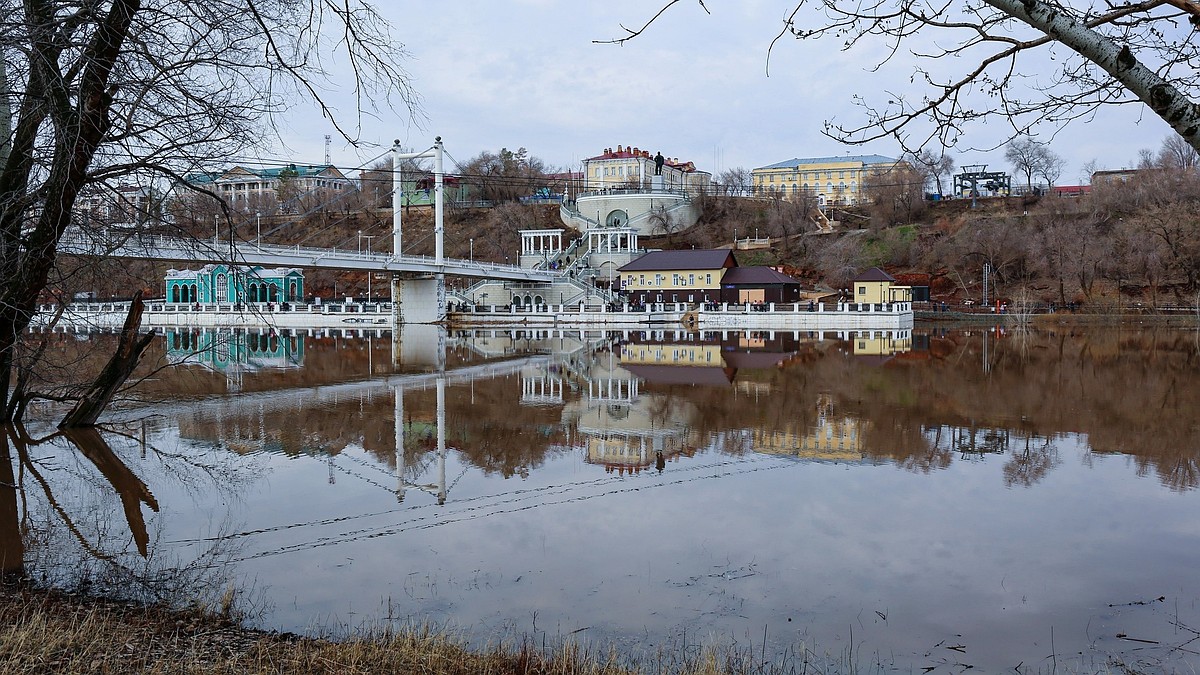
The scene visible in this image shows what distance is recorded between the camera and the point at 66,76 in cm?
578

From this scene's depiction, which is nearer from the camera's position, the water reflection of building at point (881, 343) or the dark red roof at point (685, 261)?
the water reflection of building at point (881, 343)

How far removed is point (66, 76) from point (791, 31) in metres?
4.60

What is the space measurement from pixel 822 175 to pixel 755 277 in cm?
4989

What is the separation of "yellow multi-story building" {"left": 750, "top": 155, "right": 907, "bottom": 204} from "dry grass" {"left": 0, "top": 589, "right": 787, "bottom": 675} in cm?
9579

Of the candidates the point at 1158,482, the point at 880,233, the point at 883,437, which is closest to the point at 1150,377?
the point at 883,437

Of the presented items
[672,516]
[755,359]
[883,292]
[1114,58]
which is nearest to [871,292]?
[883,292]

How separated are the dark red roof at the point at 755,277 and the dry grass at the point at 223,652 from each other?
52769 millimetres

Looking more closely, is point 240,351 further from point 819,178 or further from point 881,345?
point 819,178

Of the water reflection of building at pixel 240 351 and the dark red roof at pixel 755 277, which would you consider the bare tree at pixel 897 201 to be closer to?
the dark red roof at pixel 755 277

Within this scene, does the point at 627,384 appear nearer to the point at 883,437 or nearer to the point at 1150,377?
→ the point at 883,437

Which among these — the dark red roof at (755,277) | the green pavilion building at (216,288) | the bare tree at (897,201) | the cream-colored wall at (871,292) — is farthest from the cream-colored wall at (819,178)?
the green pavilion building at (216,288)

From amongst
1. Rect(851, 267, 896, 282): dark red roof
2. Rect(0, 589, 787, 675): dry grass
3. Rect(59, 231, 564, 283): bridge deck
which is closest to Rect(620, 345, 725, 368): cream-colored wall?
Rect(59, 231, 564, 283): bridge deck

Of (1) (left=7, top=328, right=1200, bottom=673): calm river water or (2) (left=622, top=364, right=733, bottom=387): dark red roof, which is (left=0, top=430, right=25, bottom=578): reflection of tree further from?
(2) (left=622, top=364, right=733, bottom=387): dark red roof

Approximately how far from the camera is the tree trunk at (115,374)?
12898 mm
